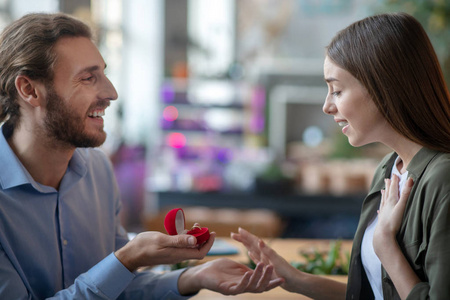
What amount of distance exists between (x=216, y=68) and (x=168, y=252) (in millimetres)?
7391

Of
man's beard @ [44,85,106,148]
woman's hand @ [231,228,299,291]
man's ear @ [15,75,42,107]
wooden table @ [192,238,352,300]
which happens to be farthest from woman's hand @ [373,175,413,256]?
man's ear @ [15,75,42,107]

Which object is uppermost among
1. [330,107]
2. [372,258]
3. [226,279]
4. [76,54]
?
[76,54]

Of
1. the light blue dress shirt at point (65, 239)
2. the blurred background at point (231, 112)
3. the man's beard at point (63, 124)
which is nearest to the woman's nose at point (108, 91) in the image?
the man's beard at point (63, 124)

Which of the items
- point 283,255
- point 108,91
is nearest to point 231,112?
point 283,255

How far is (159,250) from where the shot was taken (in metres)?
1.50

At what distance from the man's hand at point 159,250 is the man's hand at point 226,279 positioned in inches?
6.2

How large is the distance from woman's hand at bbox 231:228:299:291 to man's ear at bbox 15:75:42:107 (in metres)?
0.77

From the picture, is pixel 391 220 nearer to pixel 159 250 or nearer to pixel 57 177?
pixel 159 250

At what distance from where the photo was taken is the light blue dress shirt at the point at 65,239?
61.5 inches

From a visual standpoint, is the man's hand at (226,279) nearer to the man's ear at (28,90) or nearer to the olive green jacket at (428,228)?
the olive green jacket at (428,228)

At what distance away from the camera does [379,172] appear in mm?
1729

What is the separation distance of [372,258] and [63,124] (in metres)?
1.02

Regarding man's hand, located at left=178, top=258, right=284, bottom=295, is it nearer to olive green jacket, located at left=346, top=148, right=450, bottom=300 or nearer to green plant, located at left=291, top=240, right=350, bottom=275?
olive green jacket, located at left=346, top=148, right=450, bottom=300

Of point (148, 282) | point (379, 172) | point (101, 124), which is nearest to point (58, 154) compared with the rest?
point (101, 124)
